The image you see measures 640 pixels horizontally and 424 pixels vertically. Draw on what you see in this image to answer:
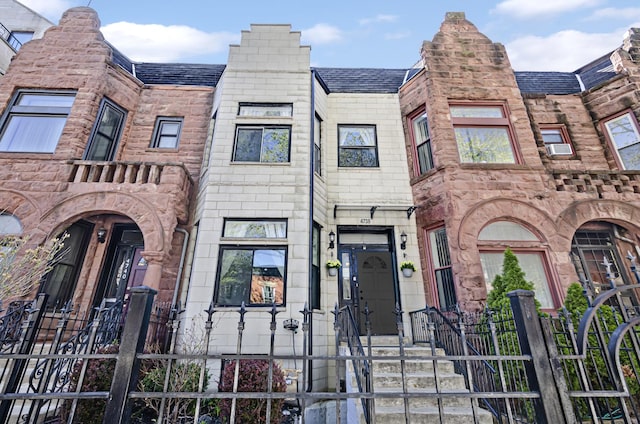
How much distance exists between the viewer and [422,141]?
933 centimetres

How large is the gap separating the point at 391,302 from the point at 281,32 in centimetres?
969

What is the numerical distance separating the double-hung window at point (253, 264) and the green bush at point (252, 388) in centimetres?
201

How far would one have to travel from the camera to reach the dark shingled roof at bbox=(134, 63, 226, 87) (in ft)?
35.8

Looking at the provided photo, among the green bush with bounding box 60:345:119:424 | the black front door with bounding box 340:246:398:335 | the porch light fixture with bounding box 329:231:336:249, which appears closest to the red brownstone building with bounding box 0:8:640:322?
the porch light fixture with bounding box 329:231:336:249

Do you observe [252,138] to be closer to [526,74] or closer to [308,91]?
[308,91]

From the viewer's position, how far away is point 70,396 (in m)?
2.30

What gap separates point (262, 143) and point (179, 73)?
223 inches

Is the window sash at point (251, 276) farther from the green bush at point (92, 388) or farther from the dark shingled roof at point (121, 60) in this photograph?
the dark shingled roof at point (121, 60)

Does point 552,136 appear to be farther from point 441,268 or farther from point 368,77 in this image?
point 368,77

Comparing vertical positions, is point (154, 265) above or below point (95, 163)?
below

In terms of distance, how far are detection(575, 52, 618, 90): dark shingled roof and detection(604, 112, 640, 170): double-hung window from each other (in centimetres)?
214

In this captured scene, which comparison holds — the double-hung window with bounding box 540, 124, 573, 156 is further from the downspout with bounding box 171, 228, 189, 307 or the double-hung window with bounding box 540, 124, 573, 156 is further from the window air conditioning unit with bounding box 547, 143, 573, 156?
the downspout with bounding box 171, 228, 189, 307

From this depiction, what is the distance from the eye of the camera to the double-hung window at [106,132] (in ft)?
28.2

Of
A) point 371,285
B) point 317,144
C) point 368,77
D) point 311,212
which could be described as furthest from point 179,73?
point 371,285
